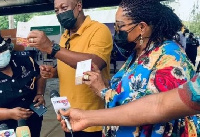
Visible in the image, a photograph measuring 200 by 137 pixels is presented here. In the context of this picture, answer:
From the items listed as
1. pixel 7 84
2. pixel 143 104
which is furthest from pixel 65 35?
pixel 143 104

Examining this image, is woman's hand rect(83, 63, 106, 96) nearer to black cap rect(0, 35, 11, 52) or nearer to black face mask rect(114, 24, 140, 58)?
black face mask rect(114, 24, 140, 58)

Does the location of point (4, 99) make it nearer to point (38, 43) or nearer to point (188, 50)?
point (38, 43)

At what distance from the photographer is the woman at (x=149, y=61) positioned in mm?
1146

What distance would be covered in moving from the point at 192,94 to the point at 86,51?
3.99 ft

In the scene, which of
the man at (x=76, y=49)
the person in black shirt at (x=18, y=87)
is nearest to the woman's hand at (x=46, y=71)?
the man at (x=76, y=49)

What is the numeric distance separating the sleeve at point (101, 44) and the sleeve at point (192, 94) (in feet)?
3.68

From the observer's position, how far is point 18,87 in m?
2.06

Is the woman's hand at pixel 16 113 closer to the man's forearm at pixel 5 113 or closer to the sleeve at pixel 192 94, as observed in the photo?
the man's forearm at pixel 5 113

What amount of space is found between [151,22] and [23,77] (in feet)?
3.91

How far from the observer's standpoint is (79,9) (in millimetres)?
2145

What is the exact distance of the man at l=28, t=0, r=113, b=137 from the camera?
1.81m

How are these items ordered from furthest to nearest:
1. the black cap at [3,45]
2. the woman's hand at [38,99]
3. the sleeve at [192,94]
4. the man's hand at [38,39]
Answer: the woman's hand at [38,99] < the black cap at [3,45] < the man's hand at [38,39] < the sleeve at [192,94]

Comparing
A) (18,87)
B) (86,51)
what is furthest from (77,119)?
(18,87)

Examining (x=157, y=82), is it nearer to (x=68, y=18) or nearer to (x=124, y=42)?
(x=124, y=42)
